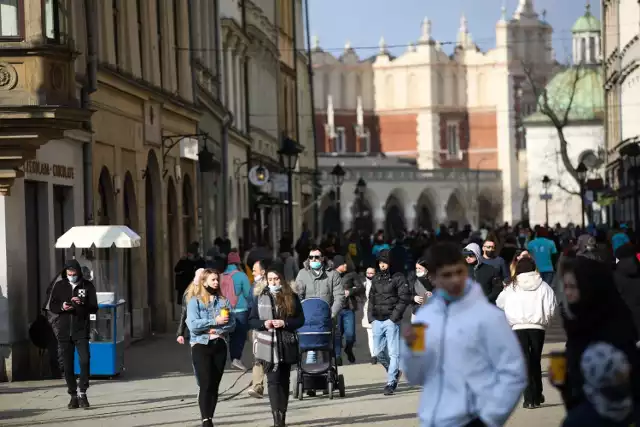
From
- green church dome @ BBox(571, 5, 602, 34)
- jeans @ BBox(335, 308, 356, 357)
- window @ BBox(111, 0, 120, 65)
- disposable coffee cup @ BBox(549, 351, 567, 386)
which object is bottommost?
jeans @ BBox(335, 308, 356, 357)

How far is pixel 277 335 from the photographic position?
1488 centimetres

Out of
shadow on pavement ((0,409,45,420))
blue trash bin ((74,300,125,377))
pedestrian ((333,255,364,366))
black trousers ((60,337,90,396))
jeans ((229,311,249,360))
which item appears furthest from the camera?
pedestrian ((333,255,364,366))

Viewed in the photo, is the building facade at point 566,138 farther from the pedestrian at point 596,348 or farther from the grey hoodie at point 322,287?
the pedestrian at point 596,348

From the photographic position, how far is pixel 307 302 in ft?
57.1

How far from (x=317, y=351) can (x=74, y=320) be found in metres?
2.46

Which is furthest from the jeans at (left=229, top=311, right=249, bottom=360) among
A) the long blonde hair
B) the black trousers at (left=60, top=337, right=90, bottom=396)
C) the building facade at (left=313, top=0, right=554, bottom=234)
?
the building facade at (left=313, top=0, right=554, bottom=234)

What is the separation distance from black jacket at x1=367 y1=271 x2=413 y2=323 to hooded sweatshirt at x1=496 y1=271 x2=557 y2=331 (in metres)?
2.84

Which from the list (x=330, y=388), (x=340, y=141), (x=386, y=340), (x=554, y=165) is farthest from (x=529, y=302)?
(x=340, y=141)

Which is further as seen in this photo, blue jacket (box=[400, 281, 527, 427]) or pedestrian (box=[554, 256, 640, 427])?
blue jacket (box=[400, 281, 527, 427])

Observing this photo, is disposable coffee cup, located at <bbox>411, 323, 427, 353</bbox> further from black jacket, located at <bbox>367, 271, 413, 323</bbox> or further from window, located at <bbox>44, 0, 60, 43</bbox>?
window, located at <bbox>44, 0, 60, 43</bbox>

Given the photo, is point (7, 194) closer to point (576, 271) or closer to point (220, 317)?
point (220, 317)

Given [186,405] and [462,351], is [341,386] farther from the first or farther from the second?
[462,351]

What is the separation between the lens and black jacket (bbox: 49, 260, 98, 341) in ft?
57.1

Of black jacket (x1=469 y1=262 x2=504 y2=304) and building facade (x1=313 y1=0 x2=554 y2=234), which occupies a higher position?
building facade (x1=313 y1=0 x2=554 y2=234)
